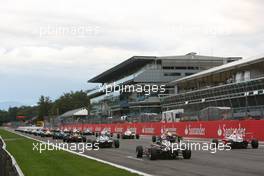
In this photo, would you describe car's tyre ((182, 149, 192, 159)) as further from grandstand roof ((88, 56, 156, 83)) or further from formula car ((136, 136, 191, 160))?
grandstand roof ((88, 56, 156, 83))

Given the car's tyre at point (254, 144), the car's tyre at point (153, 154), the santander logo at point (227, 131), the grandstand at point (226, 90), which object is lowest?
the car's tyre at point (153, 154)

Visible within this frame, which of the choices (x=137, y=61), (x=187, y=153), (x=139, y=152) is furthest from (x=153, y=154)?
(x=137, y=61)

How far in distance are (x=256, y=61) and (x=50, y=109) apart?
13574cm

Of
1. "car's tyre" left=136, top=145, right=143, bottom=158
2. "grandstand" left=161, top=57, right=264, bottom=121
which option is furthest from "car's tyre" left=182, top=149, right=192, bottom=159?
"grandstand" left=161, top=57, right=264, bottom=121

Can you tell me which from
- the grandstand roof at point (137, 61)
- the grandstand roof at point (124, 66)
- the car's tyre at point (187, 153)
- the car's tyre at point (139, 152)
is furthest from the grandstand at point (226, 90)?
the car's tyre at point (187, 153)

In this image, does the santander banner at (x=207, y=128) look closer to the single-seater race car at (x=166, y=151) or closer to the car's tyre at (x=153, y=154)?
the single-seater race car at (x=166, y=151)

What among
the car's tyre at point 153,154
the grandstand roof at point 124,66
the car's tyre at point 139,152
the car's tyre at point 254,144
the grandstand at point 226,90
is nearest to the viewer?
the car's tyre at point 153,154

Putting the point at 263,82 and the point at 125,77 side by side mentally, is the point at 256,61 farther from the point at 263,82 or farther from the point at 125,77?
the point at 125,77

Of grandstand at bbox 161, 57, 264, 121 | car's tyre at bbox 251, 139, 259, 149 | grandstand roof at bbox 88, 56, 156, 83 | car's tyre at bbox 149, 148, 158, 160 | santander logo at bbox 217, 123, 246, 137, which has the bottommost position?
car's tyre at bbox 149, 148, 158, 160

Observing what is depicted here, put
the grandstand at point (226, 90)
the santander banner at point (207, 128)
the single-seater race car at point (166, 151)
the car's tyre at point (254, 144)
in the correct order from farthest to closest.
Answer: the grandstand at point (226, 90) → the santander banner at point (207, 128) → the car's tyre at point (254, 144) → the single-seater race car at point (166, 151)

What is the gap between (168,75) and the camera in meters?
114

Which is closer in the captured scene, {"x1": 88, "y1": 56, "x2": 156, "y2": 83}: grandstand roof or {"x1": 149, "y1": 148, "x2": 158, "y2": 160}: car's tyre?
{"x1": 149, "y1": 148, "x2": 158, "y2": 160}: car's tyre

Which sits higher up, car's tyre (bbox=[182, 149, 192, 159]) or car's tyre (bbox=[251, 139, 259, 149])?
car's tyre (bbox=[251, 139, 259, 149])

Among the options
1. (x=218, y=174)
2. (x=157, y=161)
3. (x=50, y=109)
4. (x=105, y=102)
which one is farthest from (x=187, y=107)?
(x=50, y=109)
